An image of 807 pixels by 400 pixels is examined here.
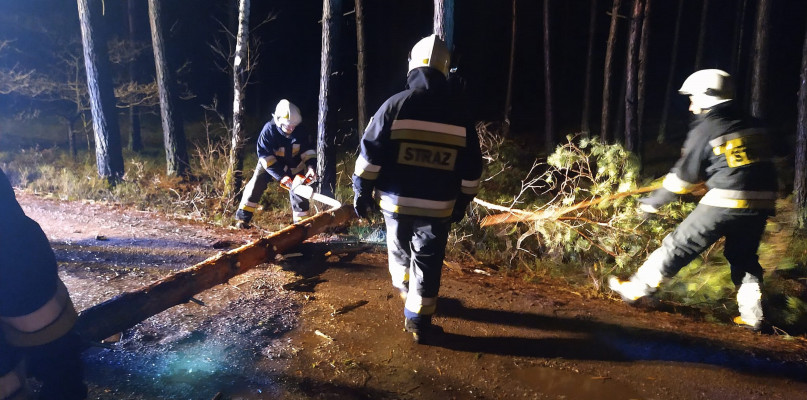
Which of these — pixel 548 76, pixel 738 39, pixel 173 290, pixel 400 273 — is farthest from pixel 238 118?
pixel 738 39

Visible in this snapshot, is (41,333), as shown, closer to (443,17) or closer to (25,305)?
(25,305)

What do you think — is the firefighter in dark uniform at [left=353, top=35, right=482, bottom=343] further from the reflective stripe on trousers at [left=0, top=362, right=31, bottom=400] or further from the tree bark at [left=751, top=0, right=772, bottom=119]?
the tree bark at [left=751, top=0, right=772, bottom=119]

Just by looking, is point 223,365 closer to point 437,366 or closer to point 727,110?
point 437,366

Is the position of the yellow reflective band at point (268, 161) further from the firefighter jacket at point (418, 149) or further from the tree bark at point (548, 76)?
the tree bark at point (548, 76)

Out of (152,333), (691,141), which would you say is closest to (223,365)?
(152,333)

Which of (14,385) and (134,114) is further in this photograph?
(134,114)

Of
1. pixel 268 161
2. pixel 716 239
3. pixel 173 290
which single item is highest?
pixel 268 161

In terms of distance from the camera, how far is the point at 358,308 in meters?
4.01

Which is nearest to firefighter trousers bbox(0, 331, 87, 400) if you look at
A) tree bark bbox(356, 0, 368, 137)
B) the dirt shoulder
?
the dirt shoulder

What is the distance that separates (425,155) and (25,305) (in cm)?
231

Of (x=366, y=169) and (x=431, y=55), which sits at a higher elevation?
(x=431, y=55)

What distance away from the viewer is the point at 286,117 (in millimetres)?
5992

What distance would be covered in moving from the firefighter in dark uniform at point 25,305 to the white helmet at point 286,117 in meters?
4.01

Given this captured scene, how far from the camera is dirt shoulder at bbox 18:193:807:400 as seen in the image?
2.90m
